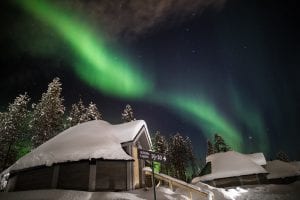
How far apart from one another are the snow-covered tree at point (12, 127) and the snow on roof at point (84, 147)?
21777 millimetres

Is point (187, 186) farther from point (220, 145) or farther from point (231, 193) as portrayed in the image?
point (220, 145)

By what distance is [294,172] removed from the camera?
39.7 metres

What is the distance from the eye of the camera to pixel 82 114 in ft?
144

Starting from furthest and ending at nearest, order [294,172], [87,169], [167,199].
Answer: [294,172], [87,169], [167,199]

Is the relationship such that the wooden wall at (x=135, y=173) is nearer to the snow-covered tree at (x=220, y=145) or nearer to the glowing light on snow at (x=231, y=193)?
the glowing light on snow at (x=231, y=193)

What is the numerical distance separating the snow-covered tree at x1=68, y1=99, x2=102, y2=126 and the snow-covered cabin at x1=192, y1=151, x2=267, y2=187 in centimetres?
2317

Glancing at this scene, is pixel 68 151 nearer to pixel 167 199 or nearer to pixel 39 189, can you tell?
pixel 39 189

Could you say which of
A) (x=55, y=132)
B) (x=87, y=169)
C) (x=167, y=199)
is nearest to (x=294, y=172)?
(x=167, y=199)

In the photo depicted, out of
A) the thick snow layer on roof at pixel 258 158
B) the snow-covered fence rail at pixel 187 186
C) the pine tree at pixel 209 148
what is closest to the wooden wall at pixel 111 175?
the snow-covered fence rail at pixel 187 186

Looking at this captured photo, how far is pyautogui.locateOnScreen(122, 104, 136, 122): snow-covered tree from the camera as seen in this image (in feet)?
160

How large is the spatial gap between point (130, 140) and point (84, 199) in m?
6.07

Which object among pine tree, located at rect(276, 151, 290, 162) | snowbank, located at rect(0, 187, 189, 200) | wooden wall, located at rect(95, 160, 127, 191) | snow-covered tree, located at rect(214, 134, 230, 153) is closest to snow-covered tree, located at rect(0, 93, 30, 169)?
snowbank, located at rect(0, 187, 189, 200)

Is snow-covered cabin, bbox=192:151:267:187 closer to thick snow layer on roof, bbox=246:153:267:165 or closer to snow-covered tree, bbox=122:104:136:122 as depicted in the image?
thick snow layer on roof, bbox=246:153:267:165

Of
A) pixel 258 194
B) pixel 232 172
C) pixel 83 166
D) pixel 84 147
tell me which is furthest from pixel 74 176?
pixel 232 172
